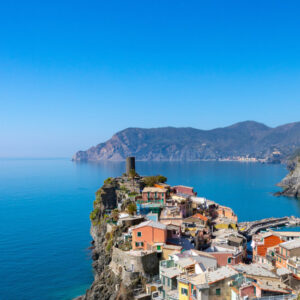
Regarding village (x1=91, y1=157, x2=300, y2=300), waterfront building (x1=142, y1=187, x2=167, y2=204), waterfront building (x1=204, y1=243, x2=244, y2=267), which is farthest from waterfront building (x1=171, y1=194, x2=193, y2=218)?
waterfront building (x1=204, y1=243, x2=244, y2=267)

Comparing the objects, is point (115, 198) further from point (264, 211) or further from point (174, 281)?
point (264, 211)

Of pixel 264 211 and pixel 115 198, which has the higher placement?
pixel 115 198

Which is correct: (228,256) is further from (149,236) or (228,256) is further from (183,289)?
(183,289)

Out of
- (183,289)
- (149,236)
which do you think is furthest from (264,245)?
(183,289)

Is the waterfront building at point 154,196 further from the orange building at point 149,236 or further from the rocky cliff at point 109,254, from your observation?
the orange building at point 149,236

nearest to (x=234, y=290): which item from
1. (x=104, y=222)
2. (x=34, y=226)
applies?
(x=104, y=222)

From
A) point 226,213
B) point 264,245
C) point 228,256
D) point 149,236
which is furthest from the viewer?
point 226,213

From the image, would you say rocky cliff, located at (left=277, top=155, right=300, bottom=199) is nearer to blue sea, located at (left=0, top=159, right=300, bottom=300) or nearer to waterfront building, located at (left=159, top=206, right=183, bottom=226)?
blue sea, located at (left=0, top=159, right=300, bottom=300)

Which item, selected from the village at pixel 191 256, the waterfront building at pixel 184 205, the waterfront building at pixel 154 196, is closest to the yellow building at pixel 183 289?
the village at pixel 191 256
